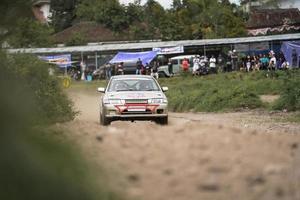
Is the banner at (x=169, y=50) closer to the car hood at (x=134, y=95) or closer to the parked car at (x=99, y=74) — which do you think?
the parked car at (x=99, y=74)

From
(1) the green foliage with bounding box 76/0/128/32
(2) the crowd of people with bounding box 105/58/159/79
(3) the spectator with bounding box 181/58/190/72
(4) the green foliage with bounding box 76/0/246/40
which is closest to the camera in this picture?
(3) the spectator with bounding box 181/58/190/72

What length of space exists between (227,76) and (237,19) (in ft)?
112

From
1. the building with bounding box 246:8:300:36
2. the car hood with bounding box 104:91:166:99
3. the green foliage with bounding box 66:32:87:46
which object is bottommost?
the car hood with bounding box 104:91:166:99

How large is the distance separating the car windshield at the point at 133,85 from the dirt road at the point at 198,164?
10.6 meters

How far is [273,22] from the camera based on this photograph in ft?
228

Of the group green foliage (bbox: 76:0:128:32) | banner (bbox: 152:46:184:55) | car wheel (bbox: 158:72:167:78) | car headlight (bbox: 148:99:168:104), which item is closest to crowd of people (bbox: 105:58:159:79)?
car wheel (bbox: 158:72:167:78)

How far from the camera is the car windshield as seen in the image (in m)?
17.1

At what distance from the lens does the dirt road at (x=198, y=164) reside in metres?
4.95

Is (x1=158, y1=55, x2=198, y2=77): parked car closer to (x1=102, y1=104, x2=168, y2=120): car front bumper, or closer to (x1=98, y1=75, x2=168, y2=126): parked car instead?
(x1=98, y1=75, x2=168, y2=126): parked car

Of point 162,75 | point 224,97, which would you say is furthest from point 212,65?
point 224,97

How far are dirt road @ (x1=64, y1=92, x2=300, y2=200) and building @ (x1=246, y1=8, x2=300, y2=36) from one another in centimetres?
5675

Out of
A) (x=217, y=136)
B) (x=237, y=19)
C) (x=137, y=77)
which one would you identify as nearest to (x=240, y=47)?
(x=237, y=19)

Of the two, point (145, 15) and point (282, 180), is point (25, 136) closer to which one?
point (282, 180)

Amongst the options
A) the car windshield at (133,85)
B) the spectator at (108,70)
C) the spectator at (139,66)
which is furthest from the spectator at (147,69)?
the car windshield at (133,85)
